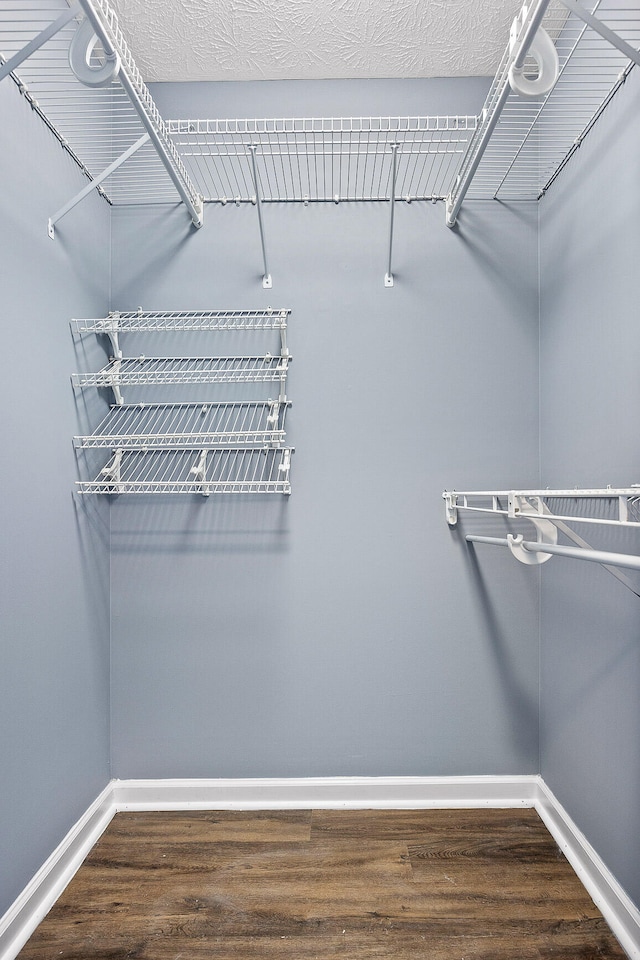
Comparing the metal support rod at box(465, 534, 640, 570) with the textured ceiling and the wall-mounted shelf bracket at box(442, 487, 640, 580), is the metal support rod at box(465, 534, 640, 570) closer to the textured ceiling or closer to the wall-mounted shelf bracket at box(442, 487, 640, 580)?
the wall-mounted shelf bracket at box(442, 487, 640, 580)

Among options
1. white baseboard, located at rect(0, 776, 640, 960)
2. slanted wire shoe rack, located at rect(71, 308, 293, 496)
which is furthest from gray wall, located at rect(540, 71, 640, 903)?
slanted wire shoe rack, located at rect(71, 308, 293, 496)

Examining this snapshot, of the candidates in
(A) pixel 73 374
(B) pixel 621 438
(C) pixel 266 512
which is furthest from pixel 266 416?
(B) pixel 621 438

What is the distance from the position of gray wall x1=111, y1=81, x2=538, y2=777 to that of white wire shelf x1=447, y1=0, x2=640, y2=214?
4.2 inches

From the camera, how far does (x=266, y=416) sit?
1.83 meters

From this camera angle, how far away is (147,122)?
4.33ft

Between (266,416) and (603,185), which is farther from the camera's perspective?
(266,416)

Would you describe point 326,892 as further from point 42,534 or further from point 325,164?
point 325,164

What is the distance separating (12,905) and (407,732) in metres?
1.13

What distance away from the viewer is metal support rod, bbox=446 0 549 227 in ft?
3.34

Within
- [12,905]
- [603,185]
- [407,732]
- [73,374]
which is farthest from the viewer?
[407,732]

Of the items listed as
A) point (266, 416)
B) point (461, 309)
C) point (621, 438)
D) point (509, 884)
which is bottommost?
point (509, 884)

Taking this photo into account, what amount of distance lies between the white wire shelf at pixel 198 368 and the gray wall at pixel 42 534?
209mm

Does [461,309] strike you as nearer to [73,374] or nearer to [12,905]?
[73,374]

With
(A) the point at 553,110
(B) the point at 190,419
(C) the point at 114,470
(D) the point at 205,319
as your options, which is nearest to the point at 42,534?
(C) the point at 114,470
